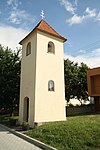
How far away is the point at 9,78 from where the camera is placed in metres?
22.2

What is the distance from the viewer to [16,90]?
850 inches

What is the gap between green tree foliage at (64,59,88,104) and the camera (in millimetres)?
31312

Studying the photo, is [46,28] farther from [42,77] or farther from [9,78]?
[9,78]

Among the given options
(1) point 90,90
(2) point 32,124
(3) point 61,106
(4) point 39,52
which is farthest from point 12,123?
(1) point 90,90

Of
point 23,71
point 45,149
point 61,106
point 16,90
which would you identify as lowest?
point 45,149

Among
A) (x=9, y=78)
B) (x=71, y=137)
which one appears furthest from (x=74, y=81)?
(x=71, y=137)

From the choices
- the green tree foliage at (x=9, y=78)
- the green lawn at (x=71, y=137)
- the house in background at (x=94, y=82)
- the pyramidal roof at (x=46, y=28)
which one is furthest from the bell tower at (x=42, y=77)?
the house in background at (x=94, y=82)

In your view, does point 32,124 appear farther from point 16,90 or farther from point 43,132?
point 16,90

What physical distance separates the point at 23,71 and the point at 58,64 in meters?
3.34

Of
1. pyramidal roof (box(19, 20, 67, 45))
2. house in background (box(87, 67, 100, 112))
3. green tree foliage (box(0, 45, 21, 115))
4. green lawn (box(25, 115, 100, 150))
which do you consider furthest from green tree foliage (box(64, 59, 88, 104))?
green lawn (box(25, 115, 100, 150))

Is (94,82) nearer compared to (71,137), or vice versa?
(71,137)

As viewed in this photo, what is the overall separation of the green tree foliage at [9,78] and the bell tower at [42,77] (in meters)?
5.27

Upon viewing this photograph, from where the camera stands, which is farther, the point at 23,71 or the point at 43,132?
the point at 23,71

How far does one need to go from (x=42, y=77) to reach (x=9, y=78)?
27.6ft
